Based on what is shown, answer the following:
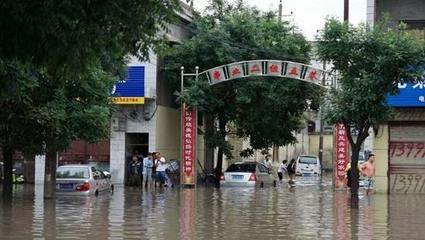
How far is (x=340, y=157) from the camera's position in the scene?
33656 mm

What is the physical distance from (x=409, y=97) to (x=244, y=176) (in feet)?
33.0

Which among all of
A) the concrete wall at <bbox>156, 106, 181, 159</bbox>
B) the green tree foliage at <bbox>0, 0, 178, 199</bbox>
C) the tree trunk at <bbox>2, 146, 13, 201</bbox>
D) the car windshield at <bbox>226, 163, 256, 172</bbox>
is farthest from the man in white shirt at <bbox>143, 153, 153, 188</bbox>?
the green tree foliage at <bbox>0, 0, 178, 199</bbox>

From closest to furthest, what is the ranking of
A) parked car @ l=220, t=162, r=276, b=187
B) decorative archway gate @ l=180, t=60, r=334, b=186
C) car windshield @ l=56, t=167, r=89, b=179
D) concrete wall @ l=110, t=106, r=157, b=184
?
car windshield @ l=56, t=167, r=89, b=179
decorative archway gate @ l=180, t=60, r=334, b=186
parked car @ l=220, t=162, r=276, b=187
concrete wall @ l=110, t=106, r=157, b=184

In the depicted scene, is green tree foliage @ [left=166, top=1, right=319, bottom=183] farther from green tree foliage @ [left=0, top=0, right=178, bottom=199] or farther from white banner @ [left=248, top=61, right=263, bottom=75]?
green tree foliage @ [left=0, top=0, right=178, bottom=199]

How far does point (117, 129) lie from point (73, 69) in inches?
1199

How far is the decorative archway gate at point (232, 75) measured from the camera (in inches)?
1270

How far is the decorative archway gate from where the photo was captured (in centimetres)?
A: 3225

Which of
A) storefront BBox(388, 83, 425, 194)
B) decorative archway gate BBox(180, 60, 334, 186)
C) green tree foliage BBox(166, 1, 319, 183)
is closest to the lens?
storefront BBox(388, 83, 425, 194)

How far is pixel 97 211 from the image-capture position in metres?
20.0

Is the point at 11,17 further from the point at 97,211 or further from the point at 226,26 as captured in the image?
the point at 226,26

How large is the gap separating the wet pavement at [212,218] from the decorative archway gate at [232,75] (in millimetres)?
7477

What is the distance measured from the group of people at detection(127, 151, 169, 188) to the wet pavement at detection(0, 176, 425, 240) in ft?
26.7

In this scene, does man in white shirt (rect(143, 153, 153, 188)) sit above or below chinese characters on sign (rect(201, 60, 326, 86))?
below

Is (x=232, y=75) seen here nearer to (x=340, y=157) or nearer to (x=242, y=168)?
(x=242, y=168)
